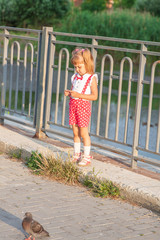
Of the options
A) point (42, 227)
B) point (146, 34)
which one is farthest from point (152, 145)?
point (146, 34)

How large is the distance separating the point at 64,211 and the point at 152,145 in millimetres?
4253

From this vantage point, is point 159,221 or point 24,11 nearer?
point 159,221

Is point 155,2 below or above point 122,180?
above

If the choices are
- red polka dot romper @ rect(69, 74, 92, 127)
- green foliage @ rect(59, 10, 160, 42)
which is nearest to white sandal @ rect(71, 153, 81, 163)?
red polka dot romper @ rect(69, 74, 92, 127)

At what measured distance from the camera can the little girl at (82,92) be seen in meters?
6.07

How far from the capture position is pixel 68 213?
199 inches

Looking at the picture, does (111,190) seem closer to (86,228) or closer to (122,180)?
(122,180)

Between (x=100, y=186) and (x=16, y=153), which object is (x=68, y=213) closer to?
(x=100, y=186)

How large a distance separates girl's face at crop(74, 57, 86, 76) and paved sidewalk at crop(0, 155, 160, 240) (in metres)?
1.21

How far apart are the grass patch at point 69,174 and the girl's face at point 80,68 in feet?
3.12

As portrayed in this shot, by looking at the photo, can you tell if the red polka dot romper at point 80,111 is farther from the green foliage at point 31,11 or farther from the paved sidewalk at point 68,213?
the green foliage at point 31,11

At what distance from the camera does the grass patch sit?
5633 millimetres

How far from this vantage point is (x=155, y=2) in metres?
42.8

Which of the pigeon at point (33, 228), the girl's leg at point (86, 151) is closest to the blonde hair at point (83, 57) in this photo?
the girl's leg at point (86, 151)
